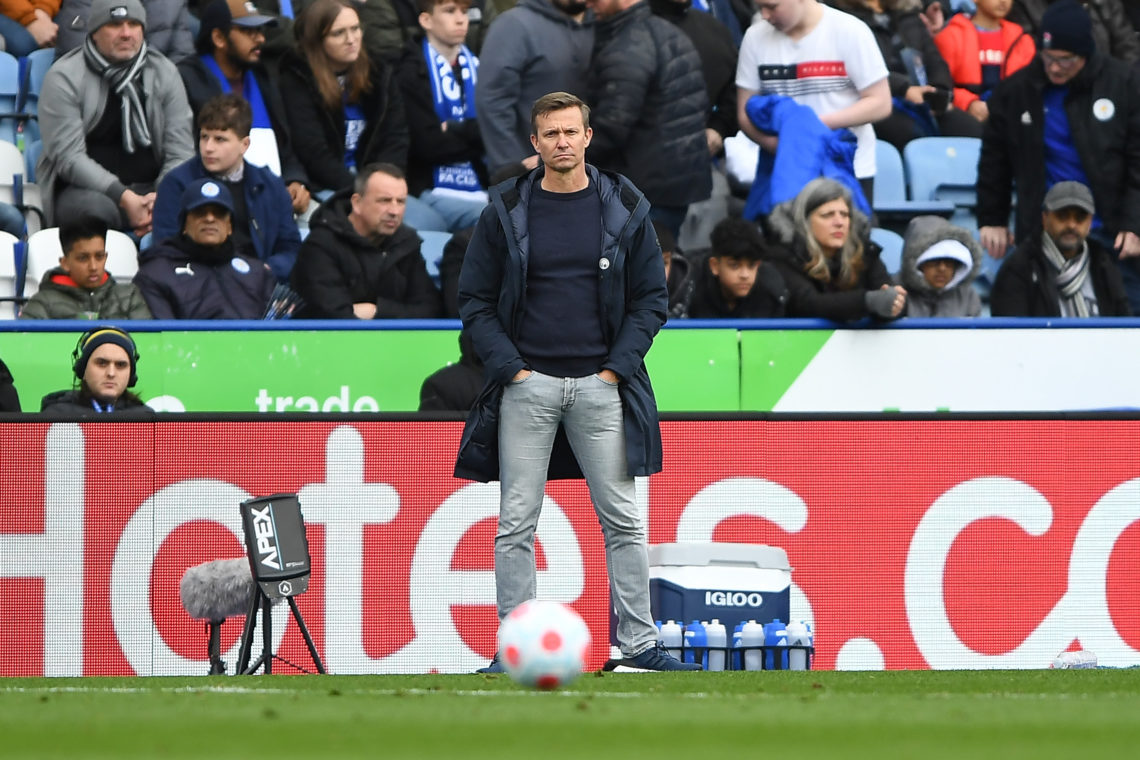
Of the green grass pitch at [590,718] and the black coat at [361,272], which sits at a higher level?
the black coat at [361,272]

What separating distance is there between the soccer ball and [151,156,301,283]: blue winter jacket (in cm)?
559

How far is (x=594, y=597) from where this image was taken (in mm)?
9625

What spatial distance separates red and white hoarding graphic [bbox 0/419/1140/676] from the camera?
9.54 metres

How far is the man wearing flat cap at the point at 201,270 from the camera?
10.8 m

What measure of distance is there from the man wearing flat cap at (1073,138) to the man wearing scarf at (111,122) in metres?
5.15

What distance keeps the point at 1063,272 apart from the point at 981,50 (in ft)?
11.9

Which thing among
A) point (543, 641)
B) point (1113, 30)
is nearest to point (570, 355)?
point (543, 641)

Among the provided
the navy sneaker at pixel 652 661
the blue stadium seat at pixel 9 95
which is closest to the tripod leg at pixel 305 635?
the navy sneaker at pixel 652 661

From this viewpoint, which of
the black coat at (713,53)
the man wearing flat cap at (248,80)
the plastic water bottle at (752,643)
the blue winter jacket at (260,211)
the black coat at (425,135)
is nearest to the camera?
the plastic water bottle at (752,643)

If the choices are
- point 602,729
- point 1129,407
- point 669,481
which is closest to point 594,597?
point 669,481

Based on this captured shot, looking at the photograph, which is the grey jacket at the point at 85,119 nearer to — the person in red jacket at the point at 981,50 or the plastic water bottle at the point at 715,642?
the plastic water bottle at the point at 715,642

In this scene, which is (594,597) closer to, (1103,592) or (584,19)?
(1103,592)

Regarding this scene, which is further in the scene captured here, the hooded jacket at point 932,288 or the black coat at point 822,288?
the hooded jacket at point 932,288

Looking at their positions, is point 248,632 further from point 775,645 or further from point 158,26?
point 158,26
